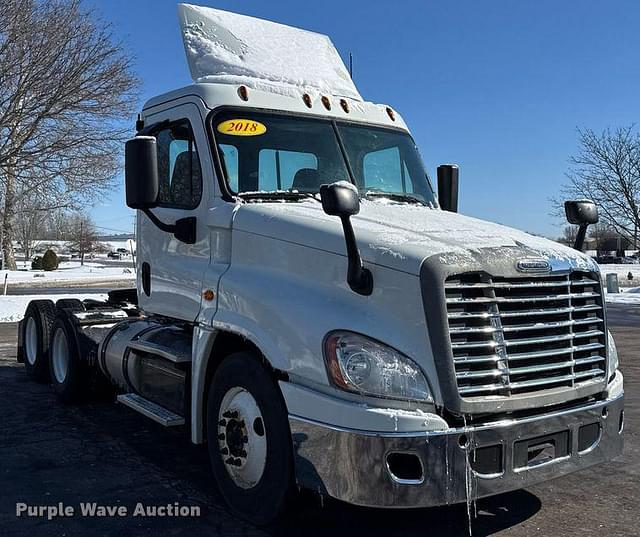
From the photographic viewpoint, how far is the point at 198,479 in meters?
4.80

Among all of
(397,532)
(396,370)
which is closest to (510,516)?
(397,532)

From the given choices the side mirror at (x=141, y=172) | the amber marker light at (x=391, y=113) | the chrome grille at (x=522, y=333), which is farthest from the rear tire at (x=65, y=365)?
the chrome grille at (x=522, y=333)

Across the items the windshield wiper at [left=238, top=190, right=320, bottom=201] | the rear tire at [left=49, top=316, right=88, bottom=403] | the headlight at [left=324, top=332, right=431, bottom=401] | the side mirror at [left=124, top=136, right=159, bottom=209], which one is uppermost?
the side mirror at [left=124, top=136, right=159, bottom=209]

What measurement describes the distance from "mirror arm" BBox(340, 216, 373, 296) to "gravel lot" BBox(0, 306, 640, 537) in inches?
A: 47.9

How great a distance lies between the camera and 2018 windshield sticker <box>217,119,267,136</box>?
4.70 m

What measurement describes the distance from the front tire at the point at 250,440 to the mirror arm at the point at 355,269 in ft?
2.40

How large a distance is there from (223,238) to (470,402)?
6.63ft

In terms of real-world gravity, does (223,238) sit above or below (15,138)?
below

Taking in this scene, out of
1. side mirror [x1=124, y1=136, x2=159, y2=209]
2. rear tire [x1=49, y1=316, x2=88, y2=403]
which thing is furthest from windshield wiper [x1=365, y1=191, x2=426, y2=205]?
rear tire [x1=49, y1=316, x2=88, y2=403]

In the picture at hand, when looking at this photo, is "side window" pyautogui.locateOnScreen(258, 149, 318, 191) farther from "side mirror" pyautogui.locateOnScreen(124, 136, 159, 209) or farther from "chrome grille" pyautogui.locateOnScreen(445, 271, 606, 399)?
"chrome grille" pyautogui.locateOnScreen(445, 271, 606, 399)

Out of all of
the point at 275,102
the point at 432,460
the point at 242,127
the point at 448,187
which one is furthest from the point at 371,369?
the point at 448,187

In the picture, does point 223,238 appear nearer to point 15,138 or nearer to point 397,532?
point 397,532

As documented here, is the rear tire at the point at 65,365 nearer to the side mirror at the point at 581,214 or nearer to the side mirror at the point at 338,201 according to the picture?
the side mirror at the point at 338,201

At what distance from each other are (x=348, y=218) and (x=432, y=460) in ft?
4.14
